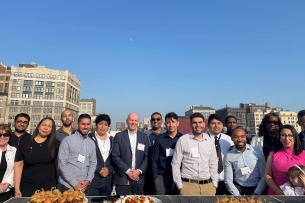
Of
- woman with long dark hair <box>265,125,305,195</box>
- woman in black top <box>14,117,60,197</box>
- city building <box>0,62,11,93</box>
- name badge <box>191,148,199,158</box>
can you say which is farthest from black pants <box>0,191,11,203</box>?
city building <box>0,62,11,93</box>

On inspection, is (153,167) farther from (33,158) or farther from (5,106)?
(5,106)

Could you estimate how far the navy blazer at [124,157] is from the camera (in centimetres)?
479

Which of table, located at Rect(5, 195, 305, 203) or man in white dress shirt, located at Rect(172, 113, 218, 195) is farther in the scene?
man in white dress shirt, located at Rect(172, 113, 218, 195)

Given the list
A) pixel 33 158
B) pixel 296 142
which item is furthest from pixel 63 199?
pixel 296 142

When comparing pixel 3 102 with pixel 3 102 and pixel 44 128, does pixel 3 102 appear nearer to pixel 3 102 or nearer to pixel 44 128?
pixel 3 102

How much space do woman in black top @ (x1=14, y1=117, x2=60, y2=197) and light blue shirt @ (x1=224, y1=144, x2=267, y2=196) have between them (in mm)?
3546

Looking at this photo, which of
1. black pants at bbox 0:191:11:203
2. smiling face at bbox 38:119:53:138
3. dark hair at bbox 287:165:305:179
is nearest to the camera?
dark hair at bbox 287:165:305:179

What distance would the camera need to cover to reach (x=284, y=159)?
4008mm

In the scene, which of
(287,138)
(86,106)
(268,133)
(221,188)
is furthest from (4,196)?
(86,106)

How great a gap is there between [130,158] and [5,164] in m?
2.46

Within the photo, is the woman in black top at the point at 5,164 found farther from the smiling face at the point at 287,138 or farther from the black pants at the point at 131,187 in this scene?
the smiling face at the point at 287,138

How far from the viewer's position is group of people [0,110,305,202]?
3.97 metres

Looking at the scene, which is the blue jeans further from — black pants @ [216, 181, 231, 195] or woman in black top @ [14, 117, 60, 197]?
black pants @ [216, 181, 231, 195]

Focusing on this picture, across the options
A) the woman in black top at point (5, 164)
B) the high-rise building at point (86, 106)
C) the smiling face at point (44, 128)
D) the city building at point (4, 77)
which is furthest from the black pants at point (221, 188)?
the high-rise building at point (86, 106)
